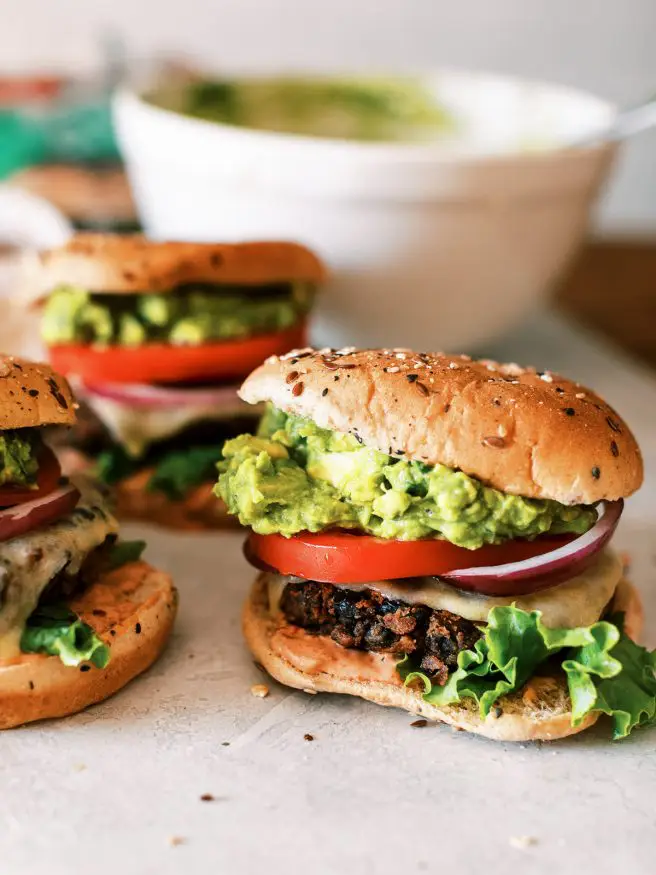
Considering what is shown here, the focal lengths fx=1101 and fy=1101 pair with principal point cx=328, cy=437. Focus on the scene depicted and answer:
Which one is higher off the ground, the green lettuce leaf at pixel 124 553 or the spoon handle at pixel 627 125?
the spoon handle at pixel 627 125

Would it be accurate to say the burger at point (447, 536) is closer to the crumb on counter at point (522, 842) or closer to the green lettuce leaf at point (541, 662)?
the green lettuce leaf at point (541, 662)

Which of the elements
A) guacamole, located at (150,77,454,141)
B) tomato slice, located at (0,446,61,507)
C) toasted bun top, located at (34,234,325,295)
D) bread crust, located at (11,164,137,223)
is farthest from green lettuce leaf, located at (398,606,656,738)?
bread crust, located at (11,164,137,223)

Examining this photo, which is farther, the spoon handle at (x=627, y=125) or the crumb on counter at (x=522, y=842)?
the spoon handle at (x=627, y=125)

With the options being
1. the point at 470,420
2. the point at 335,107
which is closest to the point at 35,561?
the point at 470,420

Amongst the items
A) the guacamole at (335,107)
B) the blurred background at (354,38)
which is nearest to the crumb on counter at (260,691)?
the guacamole at (335,107)

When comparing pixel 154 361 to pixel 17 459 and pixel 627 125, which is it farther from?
pixel 627 125
